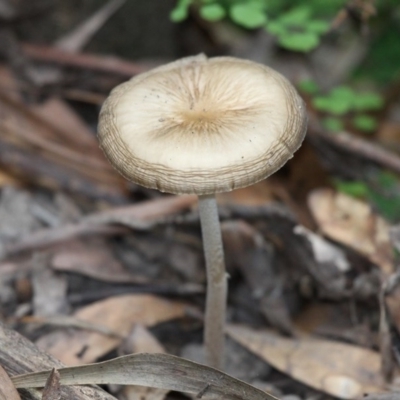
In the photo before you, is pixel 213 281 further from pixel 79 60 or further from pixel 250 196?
pixel 79 60

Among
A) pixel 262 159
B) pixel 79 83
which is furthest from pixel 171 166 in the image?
pixel 79 83

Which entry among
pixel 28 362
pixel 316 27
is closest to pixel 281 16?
pixel 316 27

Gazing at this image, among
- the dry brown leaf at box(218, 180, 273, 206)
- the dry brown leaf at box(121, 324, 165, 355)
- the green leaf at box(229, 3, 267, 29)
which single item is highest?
the green leaf at box(229, 3, 267, 29)

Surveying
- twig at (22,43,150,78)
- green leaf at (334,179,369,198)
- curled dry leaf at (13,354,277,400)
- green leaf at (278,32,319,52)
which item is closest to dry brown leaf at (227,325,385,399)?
curled dry leaf at (13,354,277,400)

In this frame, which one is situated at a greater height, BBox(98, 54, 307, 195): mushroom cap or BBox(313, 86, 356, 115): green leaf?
BBox(313, 86, 356, 115): green leaf

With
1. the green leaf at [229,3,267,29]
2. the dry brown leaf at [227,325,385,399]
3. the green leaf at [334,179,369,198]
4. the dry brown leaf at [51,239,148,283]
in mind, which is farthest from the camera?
the green leaf at [334,179,369,198]

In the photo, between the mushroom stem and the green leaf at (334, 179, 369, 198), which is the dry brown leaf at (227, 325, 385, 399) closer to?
the mushroom stem

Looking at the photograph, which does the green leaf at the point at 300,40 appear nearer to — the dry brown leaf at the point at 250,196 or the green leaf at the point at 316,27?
the green leaf at the point at 316,27
